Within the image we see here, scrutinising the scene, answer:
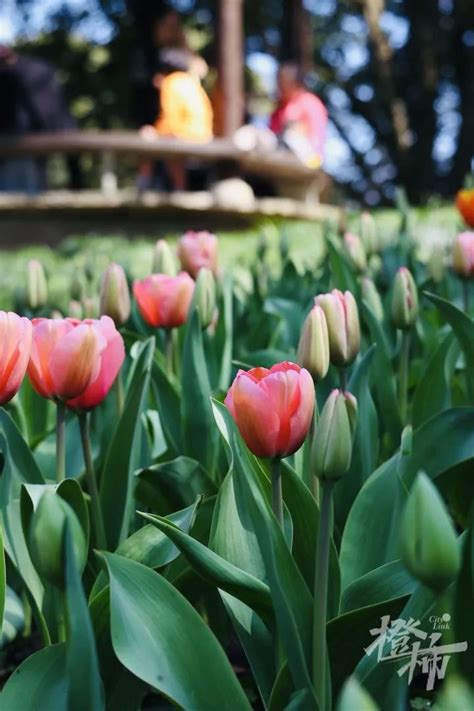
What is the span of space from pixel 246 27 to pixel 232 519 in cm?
1815

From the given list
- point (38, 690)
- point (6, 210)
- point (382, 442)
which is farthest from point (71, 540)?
point (6, 210)

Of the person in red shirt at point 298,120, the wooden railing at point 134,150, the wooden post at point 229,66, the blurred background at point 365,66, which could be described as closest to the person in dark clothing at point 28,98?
the wooden railing at point 134,150

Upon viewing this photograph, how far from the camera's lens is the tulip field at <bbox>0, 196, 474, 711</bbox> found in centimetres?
78

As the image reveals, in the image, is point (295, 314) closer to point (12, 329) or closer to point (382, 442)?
point (382, 442)

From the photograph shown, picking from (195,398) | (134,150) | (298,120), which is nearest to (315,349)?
(195,398)

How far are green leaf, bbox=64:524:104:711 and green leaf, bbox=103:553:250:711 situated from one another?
0.05 metres

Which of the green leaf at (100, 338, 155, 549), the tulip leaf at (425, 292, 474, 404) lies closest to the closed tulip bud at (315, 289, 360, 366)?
the tulip leaf at (425, 292, 474, 404)

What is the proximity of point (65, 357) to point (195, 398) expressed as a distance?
375 mm

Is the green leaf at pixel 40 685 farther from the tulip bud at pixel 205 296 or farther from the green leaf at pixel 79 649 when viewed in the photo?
the tulip bud at pixel 205 296

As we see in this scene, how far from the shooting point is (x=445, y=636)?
0.84 meters

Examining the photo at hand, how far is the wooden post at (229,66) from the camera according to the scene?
890cm

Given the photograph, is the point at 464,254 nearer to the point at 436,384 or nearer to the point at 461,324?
the point at 436,384

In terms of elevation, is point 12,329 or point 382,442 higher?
point 12,329

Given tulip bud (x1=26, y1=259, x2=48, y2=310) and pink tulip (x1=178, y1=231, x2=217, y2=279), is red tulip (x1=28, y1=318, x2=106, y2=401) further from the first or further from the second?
pink tulip (x1=178, y1=231, x2=217, y2=279)
